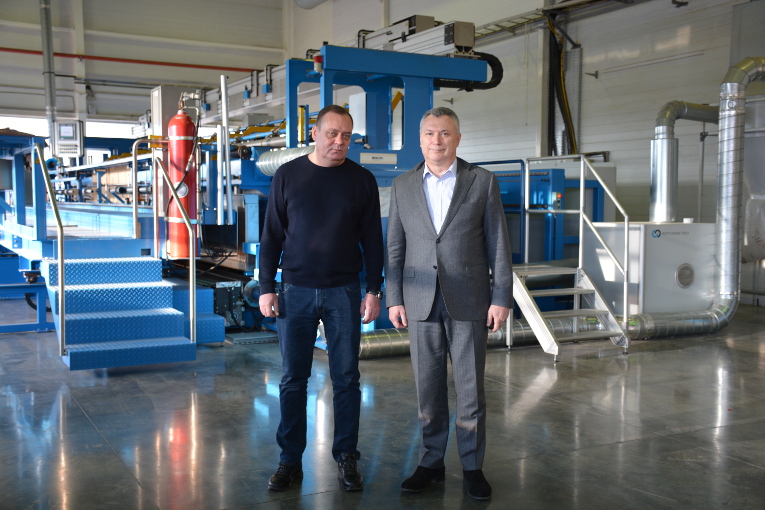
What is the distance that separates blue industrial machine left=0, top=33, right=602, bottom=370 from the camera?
5.95m

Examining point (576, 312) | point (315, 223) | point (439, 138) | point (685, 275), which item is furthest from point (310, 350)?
point (685, 275)

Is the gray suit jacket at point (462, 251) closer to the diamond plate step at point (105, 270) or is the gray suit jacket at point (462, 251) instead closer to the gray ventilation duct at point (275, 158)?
the gray ventilation duct at point (275, 158)

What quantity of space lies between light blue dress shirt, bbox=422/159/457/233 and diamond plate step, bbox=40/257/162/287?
3.99 m

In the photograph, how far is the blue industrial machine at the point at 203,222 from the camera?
595cm

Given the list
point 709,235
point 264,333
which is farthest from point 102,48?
point 709,235

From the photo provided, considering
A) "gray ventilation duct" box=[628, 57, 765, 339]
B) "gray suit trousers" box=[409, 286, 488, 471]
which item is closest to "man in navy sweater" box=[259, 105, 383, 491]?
"gray suit trousers" box=[409, 286, 488, 471]

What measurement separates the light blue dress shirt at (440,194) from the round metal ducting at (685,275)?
5604 millimetres

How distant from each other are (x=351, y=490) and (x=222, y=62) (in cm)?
1773

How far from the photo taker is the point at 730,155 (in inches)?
313

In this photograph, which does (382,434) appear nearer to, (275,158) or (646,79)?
(275,158)

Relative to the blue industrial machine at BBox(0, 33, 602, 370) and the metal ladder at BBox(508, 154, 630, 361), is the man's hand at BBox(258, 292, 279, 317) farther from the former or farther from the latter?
the metal ladder at BBox(508, 154, 630, 361)

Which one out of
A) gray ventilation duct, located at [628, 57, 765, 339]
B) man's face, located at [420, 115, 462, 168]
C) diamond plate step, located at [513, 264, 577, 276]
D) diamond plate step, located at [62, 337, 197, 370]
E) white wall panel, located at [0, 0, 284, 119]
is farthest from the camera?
white wall panel, located at [0, 0, 284, 119]

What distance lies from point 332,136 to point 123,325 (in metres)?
3.37

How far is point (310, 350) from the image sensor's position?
11.4ft
